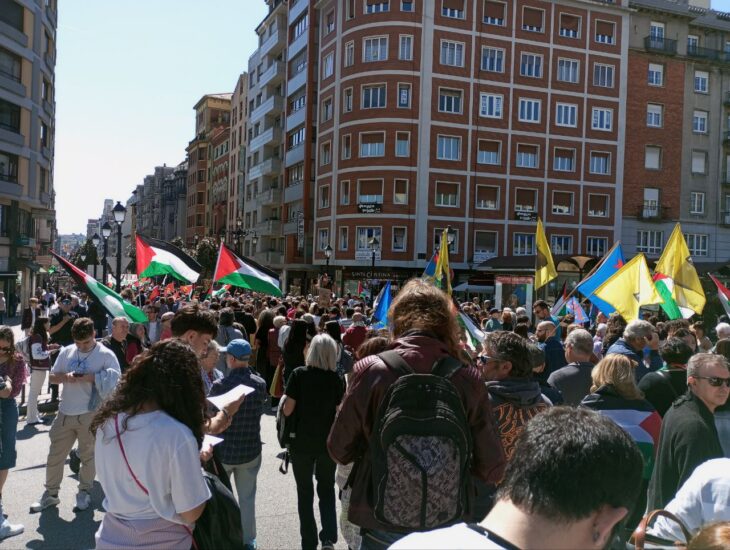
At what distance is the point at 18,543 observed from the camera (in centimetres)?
576

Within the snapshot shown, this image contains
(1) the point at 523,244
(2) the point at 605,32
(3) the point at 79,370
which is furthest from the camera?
(2) the point at 605,32

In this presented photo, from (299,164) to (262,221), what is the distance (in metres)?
8.31

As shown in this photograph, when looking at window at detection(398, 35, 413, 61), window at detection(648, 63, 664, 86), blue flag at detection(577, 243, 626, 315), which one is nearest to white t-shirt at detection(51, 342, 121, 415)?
blue flag at detection(577, 243, 626, 315)

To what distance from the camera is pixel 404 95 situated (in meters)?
42.7

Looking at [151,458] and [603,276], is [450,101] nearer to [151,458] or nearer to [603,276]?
[603,276]

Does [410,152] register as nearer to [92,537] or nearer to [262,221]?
[262,221]

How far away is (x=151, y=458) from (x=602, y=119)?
4813 centimetres

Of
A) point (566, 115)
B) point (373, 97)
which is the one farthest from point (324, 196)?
point (566, 115)

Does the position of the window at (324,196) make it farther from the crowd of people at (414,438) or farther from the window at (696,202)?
the crowd of people at (414,438)

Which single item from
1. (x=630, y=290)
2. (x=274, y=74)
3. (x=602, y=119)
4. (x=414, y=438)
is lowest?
(x=414, y=438)

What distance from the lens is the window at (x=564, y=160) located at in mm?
45750

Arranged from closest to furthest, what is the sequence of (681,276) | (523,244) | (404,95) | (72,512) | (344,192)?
(72,512)
(681,276)
(404,95)
(344,192)
(523,244)

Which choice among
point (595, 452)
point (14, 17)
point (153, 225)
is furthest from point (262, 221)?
point (153, 225)

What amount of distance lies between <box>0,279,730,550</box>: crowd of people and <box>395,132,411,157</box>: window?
36.9 m
